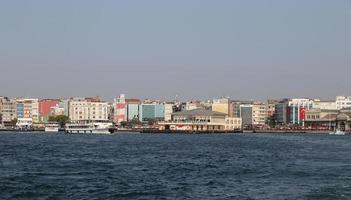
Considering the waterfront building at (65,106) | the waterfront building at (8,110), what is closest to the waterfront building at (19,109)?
the waterfront building at (8,110)

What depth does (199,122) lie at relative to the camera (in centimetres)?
14625

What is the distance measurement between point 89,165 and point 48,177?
6828 mm

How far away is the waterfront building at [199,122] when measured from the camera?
143875 millimetres

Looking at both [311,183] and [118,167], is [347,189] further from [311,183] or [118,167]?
[118,167]

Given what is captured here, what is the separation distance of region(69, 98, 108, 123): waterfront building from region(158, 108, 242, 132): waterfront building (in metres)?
45.0

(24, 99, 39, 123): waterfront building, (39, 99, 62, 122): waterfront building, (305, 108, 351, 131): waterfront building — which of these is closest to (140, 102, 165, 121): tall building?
(39, 99, 62, 122): waterfront building

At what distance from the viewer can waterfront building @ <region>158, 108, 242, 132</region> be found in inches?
5664

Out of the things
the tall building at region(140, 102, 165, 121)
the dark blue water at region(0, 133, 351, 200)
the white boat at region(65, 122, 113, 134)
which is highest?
the tall building at region(140, 102, 165, 121)

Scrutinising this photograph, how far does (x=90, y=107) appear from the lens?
194m

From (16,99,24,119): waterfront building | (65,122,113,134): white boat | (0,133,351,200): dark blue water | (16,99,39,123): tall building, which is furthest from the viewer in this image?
(16,99,24,119): waterfront building

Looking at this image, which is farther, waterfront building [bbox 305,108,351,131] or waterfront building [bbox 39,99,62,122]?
waterfront building [bbox 39,99,62,122]

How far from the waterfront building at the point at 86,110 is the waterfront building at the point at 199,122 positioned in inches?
1773

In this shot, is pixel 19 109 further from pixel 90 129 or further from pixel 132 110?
pixel 90 129

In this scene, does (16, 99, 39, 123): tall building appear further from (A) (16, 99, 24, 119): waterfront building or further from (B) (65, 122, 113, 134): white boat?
(B) (65, 122, 113, 134): white boat
